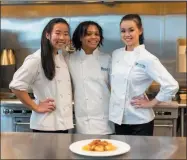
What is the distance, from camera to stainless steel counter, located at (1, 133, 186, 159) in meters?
1.08

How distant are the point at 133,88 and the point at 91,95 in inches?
8.2

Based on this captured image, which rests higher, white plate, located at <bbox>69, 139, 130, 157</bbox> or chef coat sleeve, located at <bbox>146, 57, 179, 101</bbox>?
chef coat sleeve, located at <bbox>146, 57, 179, 101</bbox>

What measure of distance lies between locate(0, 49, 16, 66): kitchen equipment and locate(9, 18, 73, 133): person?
4.46ft

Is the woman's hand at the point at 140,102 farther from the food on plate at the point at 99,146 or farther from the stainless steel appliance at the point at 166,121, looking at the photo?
the stainless steel appliance at the point at 166,121

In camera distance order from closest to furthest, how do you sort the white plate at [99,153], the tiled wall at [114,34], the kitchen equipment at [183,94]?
the white plate at [99,153] < the kitchen equipment at [183,94] < the tiled wall at [114,34]

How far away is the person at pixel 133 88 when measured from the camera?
1579 mm

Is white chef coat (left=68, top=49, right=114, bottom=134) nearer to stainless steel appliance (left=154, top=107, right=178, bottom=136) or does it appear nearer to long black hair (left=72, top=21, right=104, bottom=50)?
long black hair (left=72, top=21, right=104, bottom=50)

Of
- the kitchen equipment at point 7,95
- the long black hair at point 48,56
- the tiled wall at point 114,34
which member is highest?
the tiled wall at point 114,34

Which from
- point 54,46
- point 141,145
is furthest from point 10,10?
point 141,145

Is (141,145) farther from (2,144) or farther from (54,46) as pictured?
(54,46)

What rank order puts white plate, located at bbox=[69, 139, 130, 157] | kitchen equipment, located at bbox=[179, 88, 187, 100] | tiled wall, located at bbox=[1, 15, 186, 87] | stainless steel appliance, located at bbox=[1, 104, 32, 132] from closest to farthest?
white plate, located at bbox=[69, 139, 130, 157] → stainless steel appliance, located at bbox=[1, 104, 32, 132] → kitchen equipment, located at bbox=[179, 88, 187, 100] → tiled wall, located at bbox=[1, 15, 186, 87]

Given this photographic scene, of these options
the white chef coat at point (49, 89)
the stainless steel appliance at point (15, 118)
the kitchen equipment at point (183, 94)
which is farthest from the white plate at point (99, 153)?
the kitchen equipment at point (183, 94)

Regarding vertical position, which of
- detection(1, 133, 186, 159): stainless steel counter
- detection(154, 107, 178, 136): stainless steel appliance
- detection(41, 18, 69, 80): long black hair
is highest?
detection(41, 18, 69, 80): long black hair

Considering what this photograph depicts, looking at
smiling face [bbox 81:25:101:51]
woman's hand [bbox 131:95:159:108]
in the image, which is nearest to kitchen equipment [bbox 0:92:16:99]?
smiling face [bbox 81:25:101:51]
